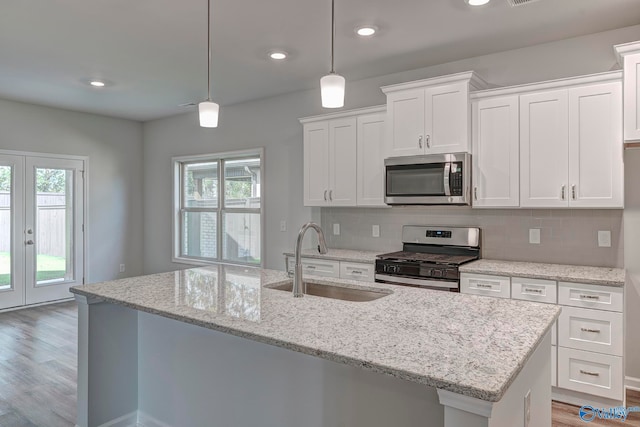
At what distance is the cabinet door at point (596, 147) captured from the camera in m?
2.93

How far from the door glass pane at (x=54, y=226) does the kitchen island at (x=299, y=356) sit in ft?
13.5

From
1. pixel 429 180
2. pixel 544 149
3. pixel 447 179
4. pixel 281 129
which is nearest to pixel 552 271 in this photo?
pixel 544 149

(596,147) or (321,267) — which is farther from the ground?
(596,147)

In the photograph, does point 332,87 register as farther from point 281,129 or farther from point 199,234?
point 199,234

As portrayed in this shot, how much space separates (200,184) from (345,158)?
111 inches

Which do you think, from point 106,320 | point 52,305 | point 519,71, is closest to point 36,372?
point 106,320

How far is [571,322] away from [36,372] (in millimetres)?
4014

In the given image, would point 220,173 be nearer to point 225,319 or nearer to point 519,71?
point 519,71

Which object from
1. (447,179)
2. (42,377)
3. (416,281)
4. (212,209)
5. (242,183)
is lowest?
(42,377)

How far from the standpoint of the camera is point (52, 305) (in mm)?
5703

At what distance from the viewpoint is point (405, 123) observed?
3.73 metres

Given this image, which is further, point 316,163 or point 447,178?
point 316,163

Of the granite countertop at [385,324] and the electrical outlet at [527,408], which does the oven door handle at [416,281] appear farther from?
the electrical outlet at [527,408]

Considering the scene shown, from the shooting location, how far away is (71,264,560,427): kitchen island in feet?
4.10
